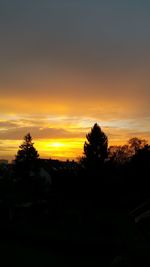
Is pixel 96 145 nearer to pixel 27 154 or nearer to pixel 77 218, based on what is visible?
pixel 27 154

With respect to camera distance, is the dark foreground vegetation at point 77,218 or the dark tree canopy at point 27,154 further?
the dark tree canopy at point 27,154

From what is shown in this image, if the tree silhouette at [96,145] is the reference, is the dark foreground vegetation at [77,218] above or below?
below

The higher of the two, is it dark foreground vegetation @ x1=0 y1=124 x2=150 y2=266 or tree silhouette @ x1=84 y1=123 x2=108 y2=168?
tree silhouette @ x1=84 y1=123 x2=108 y2=168

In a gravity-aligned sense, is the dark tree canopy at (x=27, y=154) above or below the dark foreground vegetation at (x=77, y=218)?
above

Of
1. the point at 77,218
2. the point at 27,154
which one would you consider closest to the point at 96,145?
the point at 27,154

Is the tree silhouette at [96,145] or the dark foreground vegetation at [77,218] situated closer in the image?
the dark foreground vegetation at [77,218]

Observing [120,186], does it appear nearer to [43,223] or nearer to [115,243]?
[43,223]

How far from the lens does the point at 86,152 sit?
69000 mm

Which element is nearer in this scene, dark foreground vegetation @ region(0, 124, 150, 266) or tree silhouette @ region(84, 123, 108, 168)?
dark foreground vegetation @ region(0, 124, 150, 266)

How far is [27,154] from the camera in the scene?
74812mm

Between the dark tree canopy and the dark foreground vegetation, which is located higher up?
the dark tree canopy

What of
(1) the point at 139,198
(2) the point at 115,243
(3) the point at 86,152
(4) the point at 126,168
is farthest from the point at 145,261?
(3) the point at 86,152

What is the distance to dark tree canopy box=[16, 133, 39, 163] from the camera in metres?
73.8

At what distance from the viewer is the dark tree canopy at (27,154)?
7381 cm
